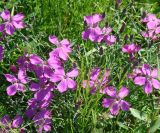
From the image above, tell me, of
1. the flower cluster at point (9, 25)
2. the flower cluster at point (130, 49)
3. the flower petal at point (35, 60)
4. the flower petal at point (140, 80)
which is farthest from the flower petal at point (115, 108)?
the flower cluster at point (9, 25)

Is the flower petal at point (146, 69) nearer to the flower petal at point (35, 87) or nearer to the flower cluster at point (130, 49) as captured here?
the flower cluster at point (130, 49)

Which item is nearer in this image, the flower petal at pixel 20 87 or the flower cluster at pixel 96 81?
the flower cluster at pixel 96 81

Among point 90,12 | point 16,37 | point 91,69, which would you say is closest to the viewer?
point 91,69

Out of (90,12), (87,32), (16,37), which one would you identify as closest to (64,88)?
(87,32)

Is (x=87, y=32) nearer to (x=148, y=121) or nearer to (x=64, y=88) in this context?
(x=64, y=88)

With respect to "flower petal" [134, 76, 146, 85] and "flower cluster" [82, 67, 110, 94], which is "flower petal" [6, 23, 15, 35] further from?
"flower petal" [134, 76, 146, 85]

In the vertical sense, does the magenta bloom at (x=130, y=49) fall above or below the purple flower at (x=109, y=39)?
below

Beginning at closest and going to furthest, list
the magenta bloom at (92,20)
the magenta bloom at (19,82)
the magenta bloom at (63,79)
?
the magenta bloom at (63,79)
the magenta bloom at (19,82)
the magenta bloom at (92,20)

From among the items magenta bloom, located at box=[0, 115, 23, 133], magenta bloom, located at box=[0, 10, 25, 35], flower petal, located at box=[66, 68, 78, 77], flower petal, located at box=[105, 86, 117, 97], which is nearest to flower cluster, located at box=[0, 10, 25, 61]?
magenta bloom, located at box=[0, 10, 25, 35]
